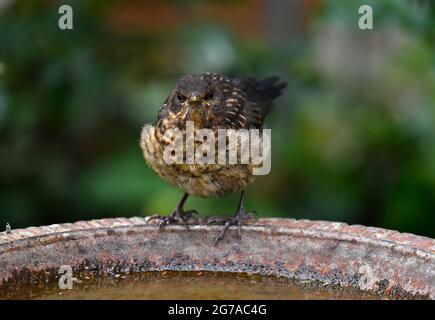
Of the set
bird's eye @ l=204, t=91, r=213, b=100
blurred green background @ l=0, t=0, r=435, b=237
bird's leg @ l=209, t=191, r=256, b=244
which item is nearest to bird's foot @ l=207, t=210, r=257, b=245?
bird's leg @ l=209, t=191, r=256, b=244

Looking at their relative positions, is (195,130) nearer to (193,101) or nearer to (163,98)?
(193,101)

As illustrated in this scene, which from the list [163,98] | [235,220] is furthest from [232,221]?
[163,98]

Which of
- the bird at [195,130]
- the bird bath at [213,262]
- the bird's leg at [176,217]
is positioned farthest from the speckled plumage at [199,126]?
the bird bath at [213,262]

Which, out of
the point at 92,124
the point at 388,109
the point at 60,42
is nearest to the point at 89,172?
the point at 92,124

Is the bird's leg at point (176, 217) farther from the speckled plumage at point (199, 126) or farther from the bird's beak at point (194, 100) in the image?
the bird's beak at point (194, 100)

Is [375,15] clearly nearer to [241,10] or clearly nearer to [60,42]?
[60,42]

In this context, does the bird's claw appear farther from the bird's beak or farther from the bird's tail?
the bird's tail
